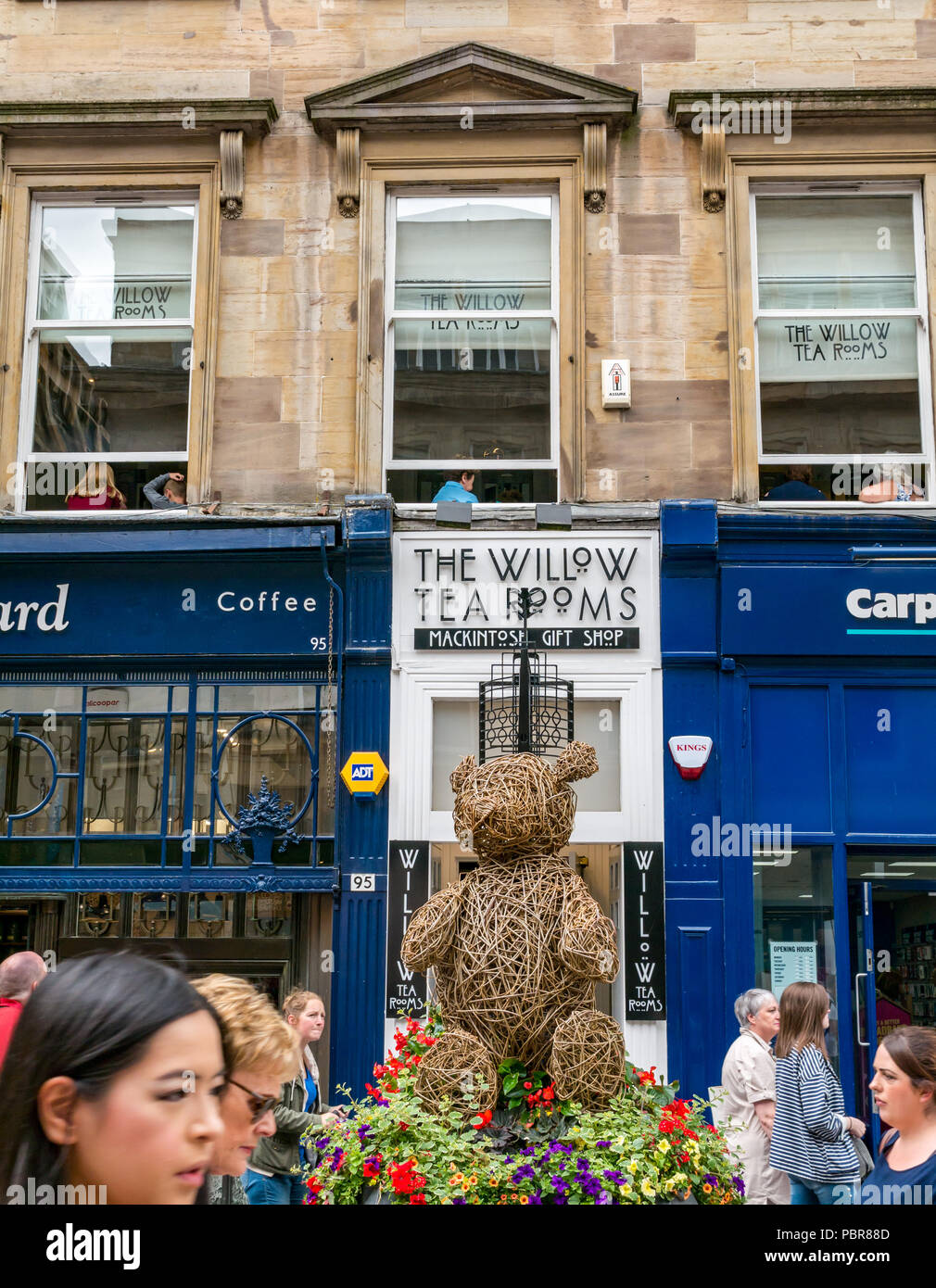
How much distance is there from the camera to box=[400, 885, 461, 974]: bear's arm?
605cm

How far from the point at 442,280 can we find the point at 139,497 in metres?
2.97

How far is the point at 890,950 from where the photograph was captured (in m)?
9.43

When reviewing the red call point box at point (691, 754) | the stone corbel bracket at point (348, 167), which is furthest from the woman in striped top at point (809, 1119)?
the stone corbel bracket at point (348, 167)

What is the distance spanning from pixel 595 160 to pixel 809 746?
15.6ft

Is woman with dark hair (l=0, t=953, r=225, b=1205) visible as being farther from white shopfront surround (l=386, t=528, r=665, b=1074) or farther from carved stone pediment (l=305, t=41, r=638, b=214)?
carved stone pediment (l=305, t=41, r=638, b=214)

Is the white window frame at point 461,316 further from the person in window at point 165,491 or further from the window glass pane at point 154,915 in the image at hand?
the window glass pane at point 154,915

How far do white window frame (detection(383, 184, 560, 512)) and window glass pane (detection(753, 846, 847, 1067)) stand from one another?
10.7 ft

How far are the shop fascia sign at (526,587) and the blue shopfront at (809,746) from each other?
1.04 feet

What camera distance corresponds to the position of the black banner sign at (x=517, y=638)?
31.7 feet

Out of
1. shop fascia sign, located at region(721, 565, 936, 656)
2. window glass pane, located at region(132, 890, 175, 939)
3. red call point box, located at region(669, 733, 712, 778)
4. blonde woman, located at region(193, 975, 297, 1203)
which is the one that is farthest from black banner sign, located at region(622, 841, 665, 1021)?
blonde woman, located at region(193, 975, 297, 1203)

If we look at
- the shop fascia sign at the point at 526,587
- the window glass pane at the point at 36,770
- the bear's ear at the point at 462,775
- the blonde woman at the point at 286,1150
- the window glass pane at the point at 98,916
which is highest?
the shop fascia sign at the point at 526,587

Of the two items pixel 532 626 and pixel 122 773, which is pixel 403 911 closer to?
pixel 532 626
